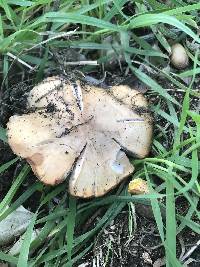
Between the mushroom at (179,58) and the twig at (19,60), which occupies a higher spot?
the twig at (19,60)

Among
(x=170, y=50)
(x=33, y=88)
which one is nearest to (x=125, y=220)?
(x=33, y=88)

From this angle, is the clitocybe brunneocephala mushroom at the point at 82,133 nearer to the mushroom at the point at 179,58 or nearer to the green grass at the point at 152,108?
the green grass at the point at 152,108

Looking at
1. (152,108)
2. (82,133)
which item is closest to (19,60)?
(82,133)

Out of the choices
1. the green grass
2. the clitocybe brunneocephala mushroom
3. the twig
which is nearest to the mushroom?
the green grass

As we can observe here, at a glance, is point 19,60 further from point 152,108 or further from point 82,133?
point 152,108

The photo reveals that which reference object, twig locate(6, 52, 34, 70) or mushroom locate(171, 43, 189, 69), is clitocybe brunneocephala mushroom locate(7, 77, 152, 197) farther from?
mushroom locate(171, 43, 189, 69)

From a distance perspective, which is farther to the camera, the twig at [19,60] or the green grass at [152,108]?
the twig at [19,60]

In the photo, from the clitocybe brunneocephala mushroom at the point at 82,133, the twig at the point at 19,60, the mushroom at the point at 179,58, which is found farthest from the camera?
the mushroom at the point at 179,58

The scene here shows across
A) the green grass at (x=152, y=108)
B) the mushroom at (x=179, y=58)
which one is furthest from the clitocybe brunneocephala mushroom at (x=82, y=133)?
the mushroom at (x=179, y=58)
